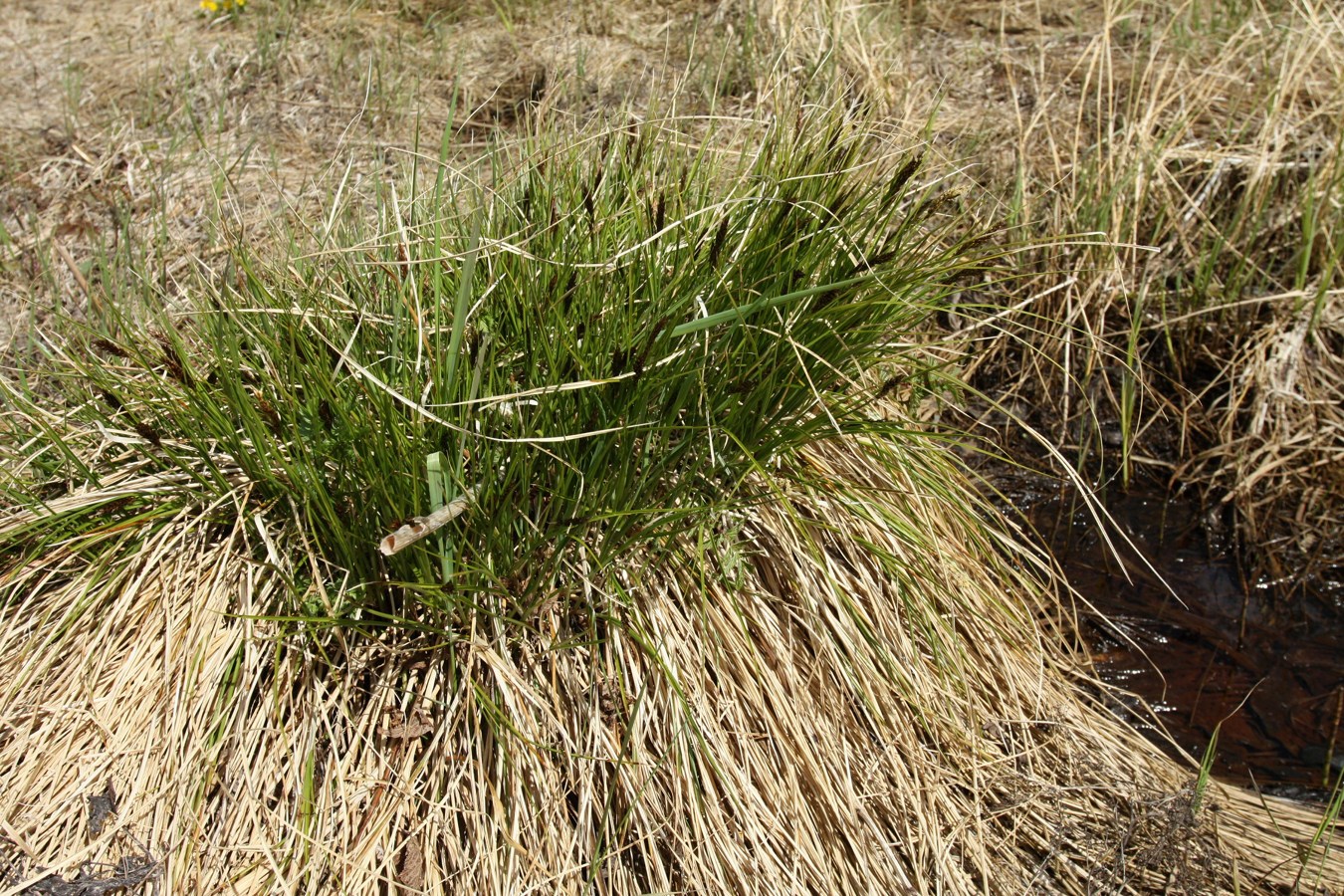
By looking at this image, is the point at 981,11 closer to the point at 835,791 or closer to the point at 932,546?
the point at 932,546

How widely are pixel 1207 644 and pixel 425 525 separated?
82.5 inches

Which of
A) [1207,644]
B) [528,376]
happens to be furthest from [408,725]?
[1207,644]

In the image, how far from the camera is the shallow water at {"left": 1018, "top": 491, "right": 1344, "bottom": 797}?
2.42 m

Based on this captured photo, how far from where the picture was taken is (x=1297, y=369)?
2908 mm

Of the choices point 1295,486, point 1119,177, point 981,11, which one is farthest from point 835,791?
point 981,11

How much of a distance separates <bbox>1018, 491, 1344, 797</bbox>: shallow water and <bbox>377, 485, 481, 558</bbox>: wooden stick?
1.52m

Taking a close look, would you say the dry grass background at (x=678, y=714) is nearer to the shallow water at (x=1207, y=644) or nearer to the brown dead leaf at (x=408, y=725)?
the brown dead leaf at (x=408, y=725)

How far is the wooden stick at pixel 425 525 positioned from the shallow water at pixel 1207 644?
1.52m

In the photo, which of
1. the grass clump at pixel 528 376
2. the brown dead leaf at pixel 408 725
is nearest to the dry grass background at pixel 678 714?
the brown dead leaf at pixel 408 725

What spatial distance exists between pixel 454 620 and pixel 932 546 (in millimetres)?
913

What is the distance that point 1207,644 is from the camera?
2.66 metres

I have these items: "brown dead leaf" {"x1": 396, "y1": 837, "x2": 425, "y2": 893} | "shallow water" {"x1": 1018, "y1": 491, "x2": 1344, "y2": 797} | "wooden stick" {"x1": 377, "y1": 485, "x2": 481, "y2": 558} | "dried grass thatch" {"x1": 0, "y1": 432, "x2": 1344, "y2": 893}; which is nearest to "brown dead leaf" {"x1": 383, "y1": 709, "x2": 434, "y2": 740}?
"dried grass thatch" {"x1": 0, "y1": 432, "x2": 1344, "y2": 893}

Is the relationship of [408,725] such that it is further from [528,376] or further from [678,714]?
[528,376]

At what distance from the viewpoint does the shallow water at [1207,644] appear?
95.3 inches
